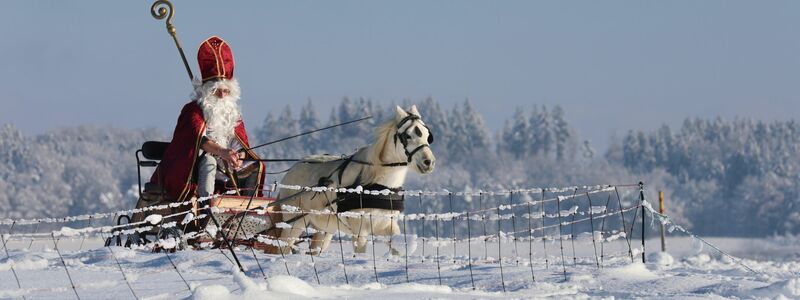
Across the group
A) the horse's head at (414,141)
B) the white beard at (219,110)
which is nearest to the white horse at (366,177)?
the horse's head at (414,141)

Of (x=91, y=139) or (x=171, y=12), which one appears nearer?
(x=171, y=12)

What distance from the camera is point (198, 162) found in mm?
13766

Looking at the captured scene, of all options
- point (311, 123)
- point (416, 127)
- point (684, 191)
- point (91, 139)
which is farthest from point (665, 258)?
point (91, 139)

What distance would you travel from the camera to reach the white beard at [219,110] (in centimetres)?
1391

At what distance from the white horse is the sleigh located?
28 cm

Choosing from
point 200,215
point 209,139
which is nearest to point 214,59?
point 209,139

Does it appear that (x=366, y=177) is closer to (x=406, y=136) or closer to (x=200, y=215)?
(x=406, y=136)

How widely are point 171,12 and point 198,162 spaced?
1588mm

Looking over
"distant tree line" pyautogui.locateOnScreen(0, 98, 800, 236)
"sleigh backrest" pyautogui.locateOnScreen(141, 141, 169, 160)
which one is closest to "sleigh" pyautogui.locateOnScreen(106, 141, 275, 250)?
"sleigh backrest" pyautogui.locateOnScreen(141, 141, 169, 160)

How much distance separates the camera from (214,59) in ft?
46.0

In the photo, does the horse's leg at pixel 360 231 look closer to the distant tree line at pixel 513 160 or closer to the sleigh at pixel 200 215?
the sleigh at pixel 200 215

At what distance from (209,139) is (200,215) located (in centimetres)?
66

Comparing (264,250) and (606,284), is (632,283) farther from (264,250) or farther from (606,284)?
(264,250)

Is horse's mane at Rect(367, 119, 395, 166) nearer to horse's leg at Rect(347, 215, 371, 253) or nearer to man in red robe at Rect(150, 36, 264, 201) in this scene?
horse's leg at Rect(347, 215, 371, 253)
